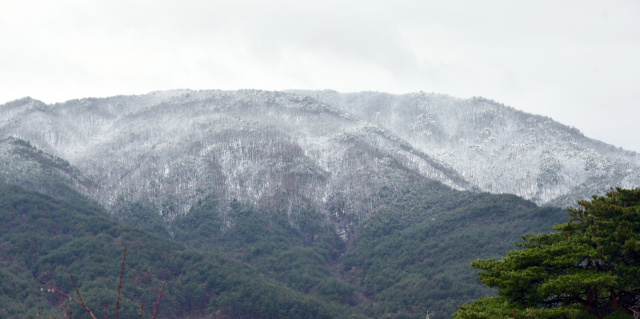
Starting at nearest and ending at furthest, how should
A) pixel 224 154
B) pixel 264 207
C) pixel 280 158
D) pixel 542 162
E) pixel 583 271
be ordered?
pixel 583 271
pixel 264 207
pixel 280 158
pixel 224 154
pixel 542 162

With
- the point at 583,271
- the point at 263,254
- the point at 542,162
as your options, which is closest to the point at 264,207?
the point at 263,254

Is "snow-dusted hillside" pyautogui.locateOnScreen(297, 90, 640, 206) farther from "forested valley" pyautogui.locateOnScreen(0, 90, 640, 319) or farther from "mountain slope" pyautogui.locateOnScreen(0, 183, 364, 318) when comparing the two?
"mountain slope" pyautogui.locateOnScreen(0, 183, 364, 318)

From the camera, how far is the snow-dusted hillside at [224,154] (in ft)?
463

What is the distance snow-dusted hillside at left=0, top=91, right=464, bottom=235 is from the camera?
463 feet

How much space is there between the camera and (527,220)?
111m

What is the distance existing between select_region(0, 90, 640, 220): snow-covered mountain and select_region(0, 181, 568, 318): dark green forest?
798 centimetres

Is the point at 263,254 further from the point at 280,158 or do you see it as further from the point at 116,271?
the point at 280,158

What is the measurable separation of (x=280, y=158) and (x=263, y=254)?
1699 inches

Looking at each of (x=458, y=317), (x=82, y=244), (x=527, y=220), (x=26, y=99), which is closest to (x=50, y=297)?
(x=82, y=244)

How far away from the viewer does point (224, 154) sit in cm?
15612

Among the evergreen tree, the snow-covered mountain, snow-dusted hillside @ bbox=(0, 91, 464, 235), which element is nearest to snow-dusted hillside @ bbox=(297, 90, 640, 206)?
the snow-covered mountain

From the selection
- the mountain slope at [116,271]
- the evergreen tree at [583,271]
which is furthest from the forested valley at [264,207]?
the evergreen tree at [583,271]

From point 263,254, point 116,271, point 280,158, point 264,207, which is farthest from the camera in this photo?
point 280,158

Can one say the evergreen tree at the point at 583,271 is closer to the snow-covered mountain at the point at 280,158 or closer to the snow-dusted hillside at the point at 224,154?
the snow-covered mountain at the point at 280,158
